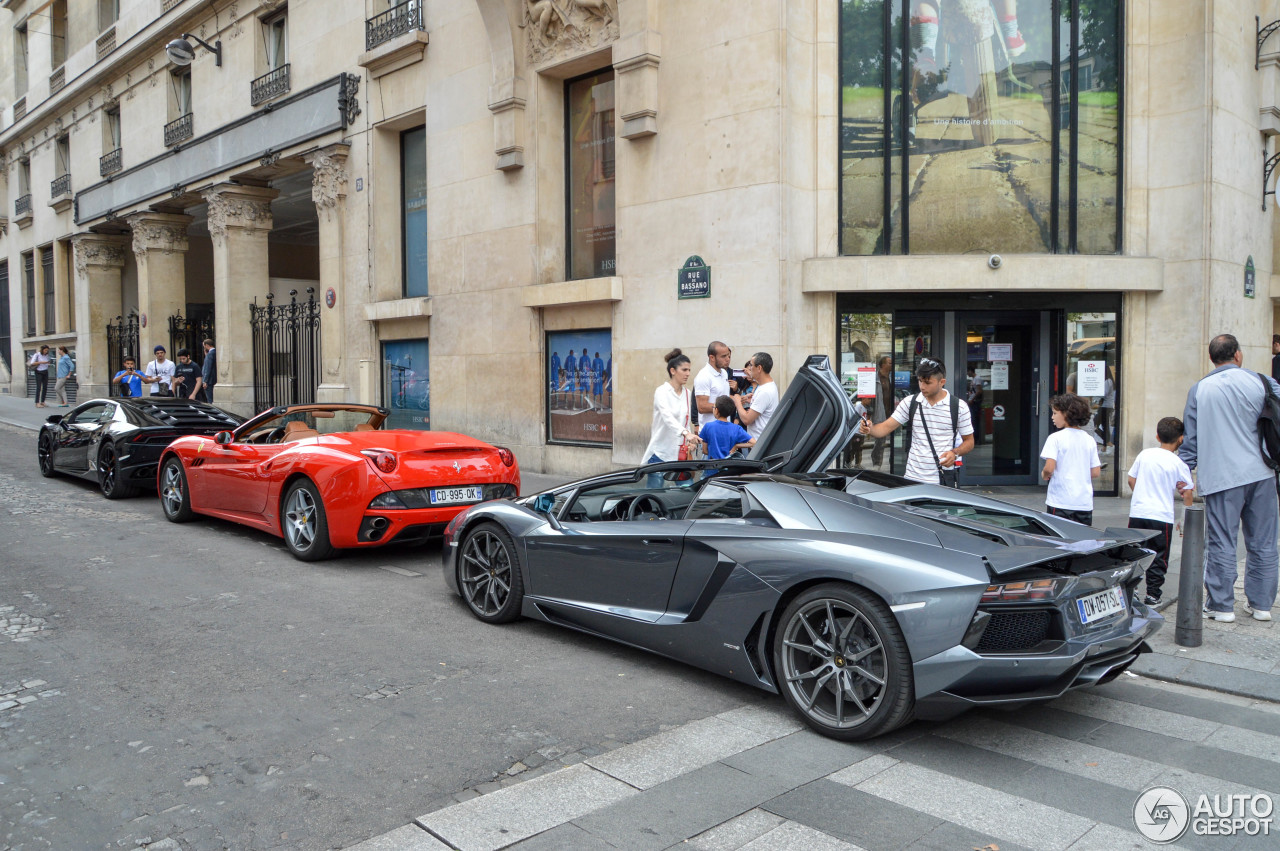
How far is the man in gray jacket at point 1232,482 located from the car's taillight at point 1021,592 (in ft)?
9.43

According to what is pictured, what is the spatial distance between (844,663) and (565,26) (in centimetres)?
1131

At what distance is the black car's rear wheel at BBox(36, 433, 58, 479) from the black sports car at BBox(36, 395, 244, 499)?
0.90 m

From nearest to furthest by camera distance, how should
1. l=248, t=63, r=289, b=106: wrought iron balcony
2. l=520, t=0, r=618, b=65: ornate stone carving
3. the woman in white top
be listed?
the woman in white top, l=520, t=0, r=618, b=65: ornate stone carving, l=248, t=63, r=289, b=106: wrought iron balcony

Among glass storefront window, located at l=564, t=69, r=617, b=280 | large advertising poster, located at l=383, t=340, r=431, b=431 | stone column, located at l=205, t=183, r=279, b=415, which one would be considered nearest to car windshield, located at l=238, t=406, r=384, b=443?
glass storefront window, located at l=564, t=69, r=617, b=280

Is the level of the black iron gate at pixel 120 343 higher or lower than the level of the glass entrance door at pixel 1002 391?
higher

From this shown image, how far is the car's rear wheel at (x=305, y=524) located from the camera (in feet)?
25.1

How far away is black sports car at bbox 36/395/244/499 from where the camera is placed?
433 inches

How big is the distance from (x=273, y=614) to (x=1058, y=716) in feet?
15.7

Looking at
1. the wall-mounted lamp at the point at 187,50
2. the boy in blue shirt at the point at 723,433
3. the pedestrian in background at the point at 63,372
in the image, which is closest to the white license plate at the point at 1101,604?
the boy in blue shirt at the point at 723,433

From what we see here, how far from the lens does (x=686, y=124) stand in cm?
1160

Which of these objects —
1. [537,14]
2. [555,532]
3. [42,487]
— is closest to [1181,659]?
[555,532]

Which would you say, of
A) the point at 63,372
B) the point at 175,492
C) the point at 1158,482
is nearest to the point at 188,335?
the point at 63,372

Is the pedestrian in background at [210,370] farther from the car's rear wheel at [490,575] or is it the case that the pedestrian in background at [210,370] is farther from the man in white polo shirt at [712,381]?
the car's rear wheel at [490,575]

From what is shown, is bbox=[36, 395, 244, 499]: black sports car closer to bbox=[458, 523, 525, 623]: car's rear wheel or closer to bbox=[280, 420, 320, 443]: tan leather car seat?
bbox=[280, 420, 320, 443]: tan leather car seat
